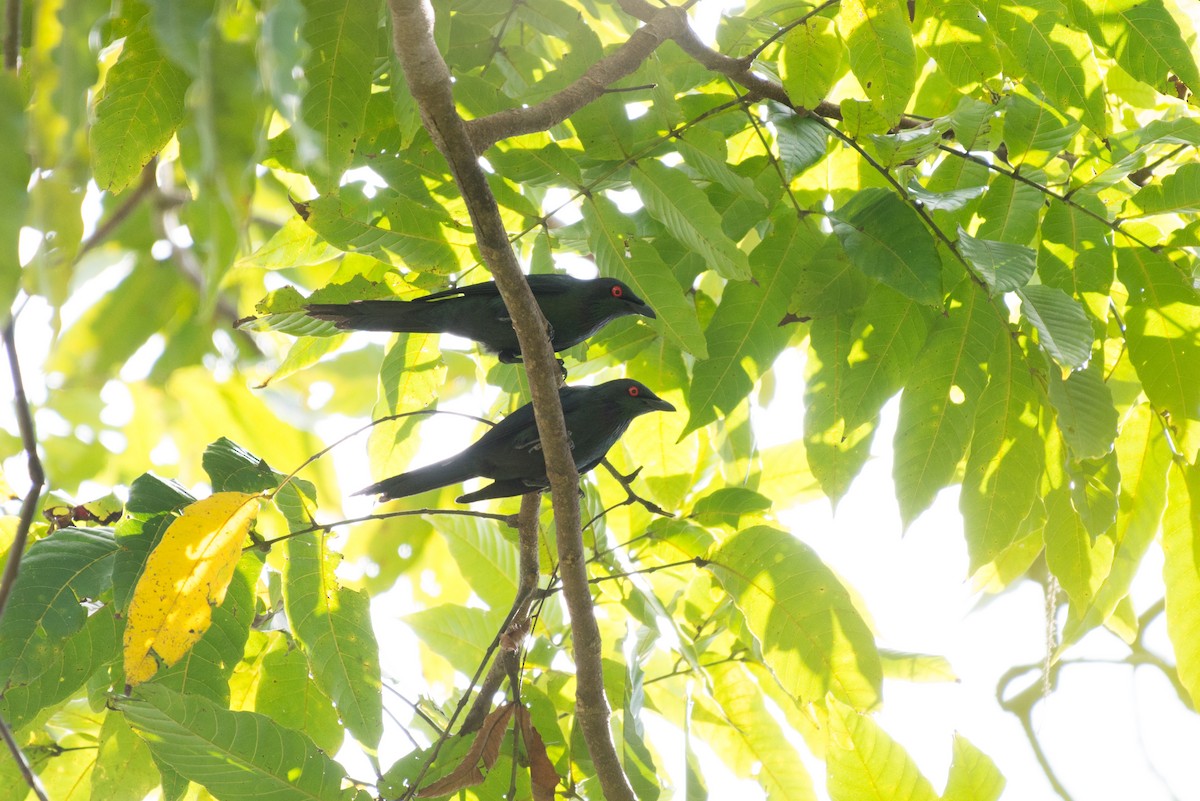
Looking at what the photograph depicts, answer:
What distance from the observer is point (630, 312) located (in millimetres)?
4156

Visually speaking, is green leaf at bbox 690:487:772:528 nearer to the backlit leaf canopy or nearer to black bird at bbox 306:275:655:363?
the backlit leaf canopy

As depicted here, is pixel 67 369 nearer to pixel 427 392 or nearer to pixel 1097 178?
pixel 427 392

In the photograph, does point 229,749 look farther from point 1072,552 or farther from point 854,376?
point 1072,552

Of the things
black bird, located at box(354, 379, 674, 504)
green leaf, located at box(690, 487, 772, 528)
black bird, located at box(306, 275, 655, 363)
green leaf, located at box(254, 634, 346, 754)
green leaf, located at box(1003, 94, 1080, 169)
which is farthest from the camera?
black bird, located at box(354, 379, 674, 504)

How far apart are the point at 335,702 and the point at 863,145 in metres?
2.38

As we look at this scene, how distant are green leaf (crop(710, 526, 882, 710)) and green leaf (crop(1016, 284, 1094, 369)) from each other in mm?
998

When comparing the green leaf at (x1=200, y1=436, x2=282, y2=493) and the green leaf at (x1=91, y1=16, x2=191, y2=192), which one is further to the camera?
the green leaf at (x1=200, y1=436, x2=282, y2=493)

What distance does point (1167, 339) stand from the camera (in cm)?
296

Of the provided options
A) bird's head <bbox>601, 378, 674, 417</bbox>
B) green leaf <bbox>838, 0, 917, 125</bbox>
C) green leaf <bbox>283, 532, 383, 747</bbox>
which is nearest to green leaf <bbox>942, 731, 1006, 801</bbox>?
green leaf <bbox>283, 532, 383, 747</bbox>

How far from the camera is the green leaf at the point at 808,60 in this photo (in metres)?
3.03

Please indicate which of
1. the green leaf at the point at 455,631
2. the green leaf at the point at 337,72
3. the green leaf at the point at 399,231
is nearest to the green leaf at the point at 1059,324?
the green leaf at the point at 337,72

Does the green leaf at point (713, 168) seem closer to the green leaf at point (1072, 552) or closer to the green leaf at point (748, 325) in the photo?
the green leaf at point (748, 325)

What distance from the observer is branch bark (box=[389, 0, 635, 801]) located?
7.09 ft

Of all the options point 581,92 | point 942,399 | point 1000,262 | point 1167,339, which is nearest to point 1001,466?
point 942,399
